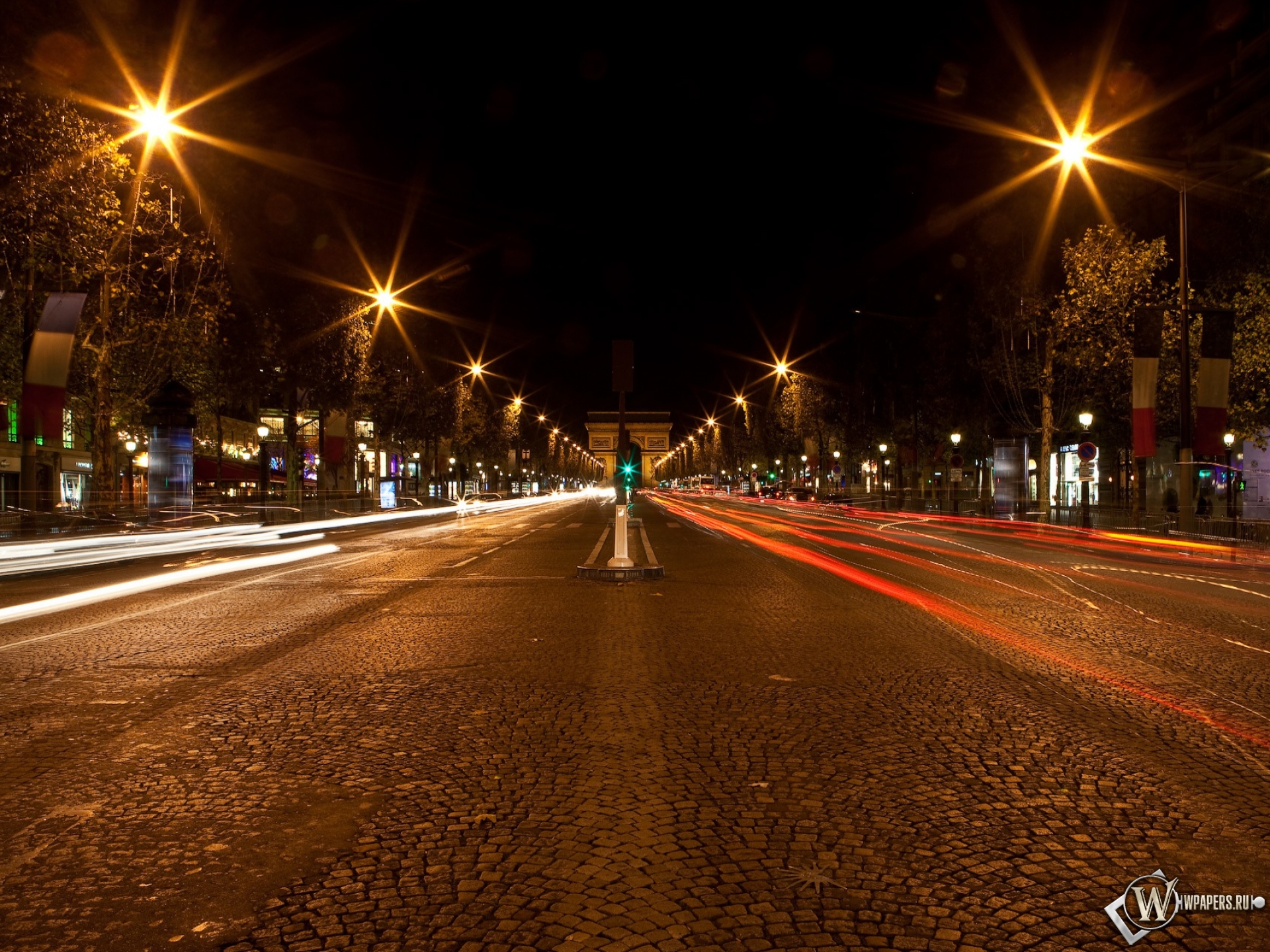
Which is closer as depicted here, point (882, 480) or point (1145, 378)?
point (1145, 378)

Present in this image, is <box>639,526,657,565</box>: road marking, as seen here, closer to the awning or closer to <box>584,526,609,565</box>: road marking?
<box>584,526,609,565</box>: road marking

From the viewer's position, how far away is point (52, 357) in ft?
72.8

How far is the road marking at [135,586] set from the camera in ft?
41.1

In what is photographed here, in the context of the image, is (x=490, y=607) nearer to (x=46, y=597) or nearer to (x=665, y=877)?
(x=46, y=597)

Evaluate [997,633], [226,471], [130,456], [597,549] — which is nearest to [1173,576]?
[997,633]

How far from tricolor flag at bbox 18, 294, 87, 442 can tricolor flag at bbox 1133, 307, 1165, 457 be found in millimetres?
28012

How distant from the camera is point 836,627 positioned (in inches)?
428

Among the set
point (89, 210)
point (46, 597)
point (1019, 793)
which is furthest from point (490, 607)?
point (89, 210)

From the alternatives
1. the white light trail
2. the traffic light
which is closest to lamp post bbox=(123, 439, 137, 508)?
the white light trail

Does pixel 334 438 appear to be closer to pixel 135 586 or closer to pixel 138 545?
Result: pixel 138 545

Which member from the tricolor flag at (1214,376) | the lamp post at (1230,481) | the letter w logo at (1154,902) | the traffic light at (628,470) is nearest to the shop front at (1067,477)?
the lamp post at (1230,481)

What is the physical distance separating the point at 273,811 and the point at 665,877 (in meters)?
2.05

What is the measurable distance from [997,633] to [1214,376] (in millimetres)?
18399

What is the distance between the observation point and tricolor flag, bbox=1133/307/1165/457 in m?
27.4
